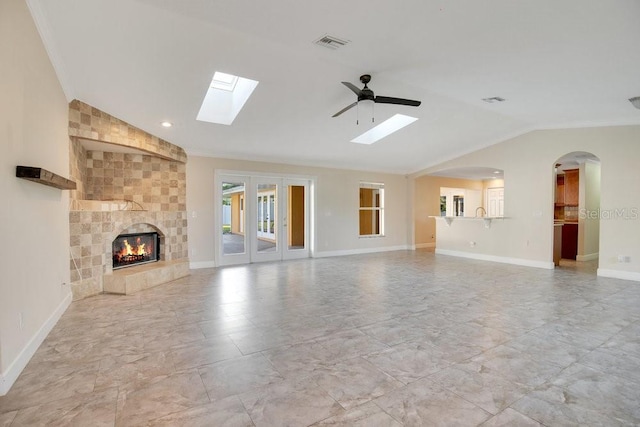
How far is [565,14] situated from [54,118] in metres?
5.12

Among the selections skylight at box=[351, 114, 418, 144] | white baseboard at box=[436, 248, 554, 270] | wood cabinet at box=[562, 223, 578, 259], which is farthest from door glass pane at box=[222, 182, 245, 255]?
wood cabinet at box=[562, 223, 578, 259]

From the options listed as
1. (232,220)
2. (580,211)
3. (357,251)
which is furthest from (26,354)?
(580,211)

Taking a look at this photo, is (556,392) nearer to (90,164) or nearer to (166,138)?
(166,138)

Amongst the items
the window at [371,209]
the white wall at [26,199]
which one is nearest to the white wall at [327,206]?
the window at [371,209]

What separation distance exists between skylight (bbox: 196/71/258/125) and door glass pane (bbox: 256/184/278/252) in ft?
7.82

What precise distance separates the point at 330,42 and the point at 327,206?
5.32 metres

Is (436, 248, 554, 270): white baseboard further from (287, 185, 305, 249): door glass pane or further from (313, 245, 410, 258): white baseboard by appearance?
(287, 185, 305, 249): door glass pane

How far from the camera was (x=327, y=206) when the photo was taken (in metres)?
8.41

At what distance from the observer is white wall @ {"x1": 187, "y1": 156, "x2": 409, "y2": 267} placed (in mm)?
6688

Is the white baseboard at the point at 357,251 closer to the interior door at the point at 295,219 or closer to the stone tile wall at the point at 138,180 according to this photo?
the interior door at the point at 295,219

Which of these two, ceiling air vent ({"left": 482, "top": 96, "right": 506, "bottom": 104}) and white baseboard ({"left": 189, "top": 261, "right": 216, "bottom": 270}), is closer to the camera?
ceiling air vent ({"left": 482, "top": 96, "right": 506, "bottom": 104})

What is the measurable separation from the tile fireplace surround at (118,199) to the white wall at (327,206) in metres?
0.29

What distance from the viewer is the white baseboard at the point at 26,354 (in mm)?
2188

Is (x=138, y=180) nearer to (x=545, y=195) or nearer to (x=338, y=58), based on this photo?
(x=338, y=58)
